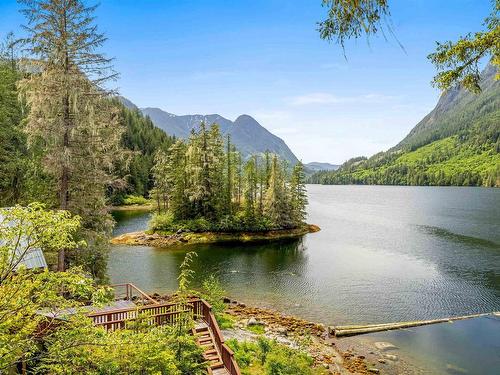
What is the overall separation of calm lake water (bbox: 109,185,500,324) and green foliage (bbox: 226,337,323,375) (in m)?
7.06

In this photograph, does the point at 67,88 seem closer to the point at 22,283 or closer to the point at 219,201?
the point at 22,283

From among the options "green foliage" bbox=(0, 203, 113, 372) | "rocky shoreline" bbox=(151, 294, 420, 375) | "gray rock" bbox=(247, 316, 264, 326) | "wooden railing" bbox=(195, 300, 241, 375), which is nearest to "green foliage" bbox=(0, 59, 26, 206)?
"wooden railing" bbox=(195, 300, 241, 375)

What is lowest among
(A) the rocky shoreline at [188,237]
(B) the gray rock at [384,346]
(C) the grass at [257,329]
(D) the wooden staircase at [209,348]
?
(B) the gray rock at [384,346]

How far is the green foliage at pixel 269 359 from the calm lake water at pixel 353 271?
23.2 ft

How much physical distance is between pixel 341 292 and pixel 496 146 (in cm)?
21640

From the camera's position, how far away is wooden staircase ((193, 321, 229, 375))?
12882 millimetres

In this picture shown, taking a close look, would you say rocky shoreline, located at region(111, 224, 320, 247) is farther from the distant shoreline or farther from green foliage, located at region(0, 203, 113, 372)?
green foliage, located at region(0, 203, 113, 372)

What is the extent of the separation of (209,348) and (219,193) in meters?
41.5

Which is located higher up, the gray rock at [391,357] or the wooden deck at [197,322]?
the wooden deck at [197,322]

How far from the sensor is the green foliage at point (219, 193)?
53.0 meters

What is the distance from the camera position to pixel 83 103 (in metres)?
16.5

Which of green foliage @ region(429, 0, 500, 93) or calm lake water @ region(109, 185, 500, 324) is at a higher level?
green foliage @ region(429, 0, 500, 93)

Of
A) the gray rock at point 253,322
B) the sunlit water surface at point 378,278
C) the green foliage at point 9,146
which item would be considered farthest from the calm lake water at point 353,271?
the green foliage at point 9,146

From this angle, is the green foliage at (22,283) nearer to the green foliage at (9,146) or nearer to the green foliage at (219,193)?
the green foliage at (9,146)
